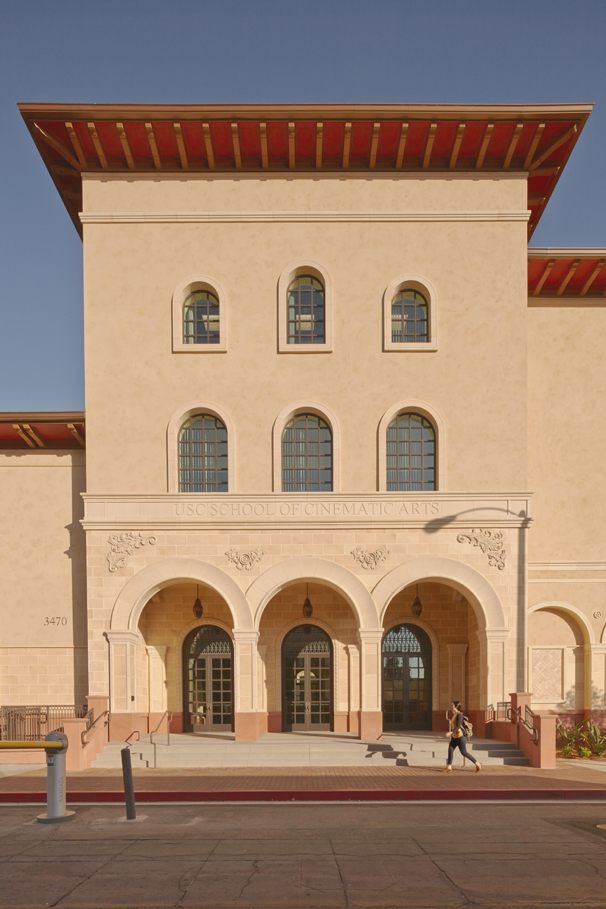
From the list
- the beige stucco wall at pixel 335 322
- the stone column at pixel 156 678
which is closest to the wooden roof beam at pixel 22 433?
the beige stucco wall at pixel 335 322

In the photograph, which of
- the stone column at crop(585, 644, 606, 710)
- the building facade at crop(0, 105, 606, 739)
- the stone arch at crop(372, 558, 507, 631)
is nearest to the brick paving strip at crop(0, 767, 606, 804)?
the building facade at crop(0, 105, 606, 739)

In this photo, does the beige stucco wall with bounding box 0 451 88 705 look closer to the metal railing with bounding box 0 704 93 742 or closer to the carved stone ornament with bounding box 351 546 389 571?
the metal railing with bounding box 0 704 93 742

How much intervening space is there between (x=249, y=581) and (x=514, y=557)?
22.5ft

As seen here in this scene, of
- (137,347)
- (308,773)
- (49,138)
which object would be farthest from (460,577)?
(49,138)

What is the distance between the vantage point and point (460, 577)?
19125 mm

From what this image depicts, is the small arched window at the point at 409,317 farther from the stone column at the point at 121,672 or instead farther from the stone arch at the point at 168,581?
the stone column at the point at 121,672

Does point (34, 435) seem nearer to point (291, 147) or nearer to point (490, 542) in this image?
point (291, 147)

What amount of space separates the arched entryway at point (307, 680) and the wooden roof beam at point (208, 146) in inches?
508

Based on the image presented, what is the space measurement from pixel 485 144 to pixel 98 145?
10.1m

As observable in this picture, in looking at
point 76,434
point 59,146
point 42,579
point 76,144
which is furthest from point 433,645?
point 59,146

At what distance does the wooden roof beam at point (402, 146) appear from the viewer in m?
19.0

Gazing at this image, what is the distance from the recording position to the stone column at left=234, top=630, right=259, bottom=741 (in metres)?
18.4

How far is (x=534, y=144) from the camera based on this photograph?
1961 centimetres

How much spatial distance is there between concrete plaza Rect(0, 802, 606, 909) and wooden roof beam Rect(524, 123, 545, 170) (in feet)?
51.8
